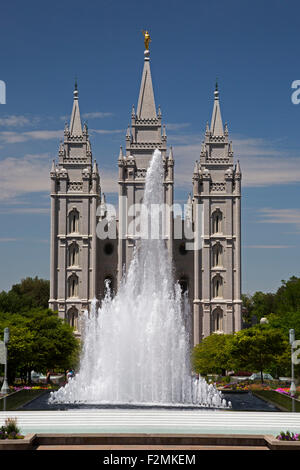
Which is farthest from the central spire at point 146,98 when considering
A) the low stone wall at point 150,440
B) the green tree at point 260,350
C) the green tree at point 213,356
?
the low stone wall at point 150,440

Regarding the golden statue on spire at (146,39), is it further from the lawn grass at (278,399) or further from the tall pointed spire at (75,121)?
the lawn grass at (278,399)

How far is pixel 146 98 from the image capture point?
70.6 meters

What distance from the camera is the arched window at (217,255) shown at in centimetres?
6744

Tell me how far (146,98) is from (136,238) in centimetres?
1457

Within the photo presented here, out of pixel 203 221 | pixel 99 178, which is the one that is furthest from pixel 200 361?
pixel 99 178

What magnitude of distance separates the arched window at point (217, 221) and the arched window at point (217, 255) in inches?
57.5

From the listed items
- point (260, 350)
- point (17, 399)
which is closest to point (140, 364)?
point (17, 399)

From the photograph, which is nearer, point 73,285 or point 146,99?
point 73,285

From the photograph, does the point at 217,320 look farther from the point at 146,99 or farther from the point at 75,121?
the point at 75,121

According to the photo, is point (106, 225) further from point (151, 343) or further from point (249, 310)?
point (249, 310)

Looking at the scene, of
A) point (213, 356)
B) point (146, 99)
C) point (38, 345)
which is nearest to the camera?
point (38, 345)

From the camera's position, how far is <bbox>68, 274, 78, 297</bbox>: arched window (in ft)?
220

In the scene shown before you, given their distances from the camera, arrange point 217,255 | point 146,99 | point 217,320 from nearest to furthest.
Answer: point 217,320 → point 217,255 → point 146,99

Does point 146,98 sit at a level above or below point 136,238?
above
